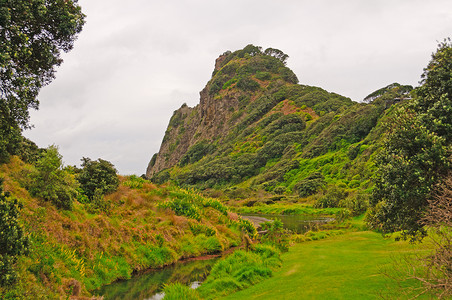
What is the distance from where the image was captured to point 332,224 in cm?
4238

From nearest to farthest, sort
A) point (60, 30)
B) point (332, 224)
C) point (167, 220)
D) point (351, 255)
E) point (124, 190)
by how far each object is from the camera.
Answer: point (60, 30) → point (351, 255) → point (167, 220) → point (124, 190) → point (332, 224)

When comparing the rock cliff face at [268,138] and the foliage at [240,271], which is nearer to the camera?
the foliage at [240,271]

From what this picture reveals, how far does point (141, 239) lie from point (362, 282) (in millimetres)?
17805

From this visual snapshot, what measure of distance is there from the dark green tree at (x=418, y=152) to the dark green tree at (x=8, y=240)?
14105 mm

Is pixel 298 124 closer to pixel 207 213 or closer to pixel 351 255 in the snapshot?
pixel 207 213

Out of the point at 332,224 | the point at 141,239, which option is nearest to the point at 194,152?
the point at 332,224

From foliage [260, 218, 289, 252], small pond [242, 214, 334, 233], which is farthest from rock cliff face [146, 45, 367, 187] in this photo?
foliage [260, 218, 289, 252]

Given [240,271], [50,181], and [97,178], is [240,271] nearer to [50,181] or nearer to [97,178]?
[50,181]

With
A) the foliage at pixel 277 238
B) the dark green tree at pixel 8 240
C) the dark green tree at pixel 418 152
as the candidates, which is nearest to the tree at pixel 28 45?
the dark green tree at pixel 8 240

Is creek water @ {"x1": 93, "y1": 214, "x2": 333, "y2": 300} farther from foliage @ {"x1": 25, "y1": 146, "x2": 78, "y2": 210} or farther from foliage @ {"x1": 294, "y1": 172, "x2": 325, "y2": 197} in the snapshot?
foliage @ {"x1": 294, "y1": 172, "x2": 325, "y2": 197}

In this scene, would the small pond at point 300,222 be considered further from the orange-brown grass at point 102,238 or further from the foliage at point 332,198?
the foliage at point 332,198

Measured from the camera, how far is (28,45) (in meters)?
12.5

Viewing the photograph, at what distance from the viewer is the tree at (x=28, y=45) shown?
1055 centimetres

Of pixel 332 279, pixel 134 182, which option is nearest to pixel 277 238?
pixel 332 279
